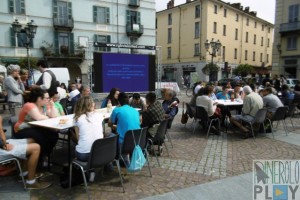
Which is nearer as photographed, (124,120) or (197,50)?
(124,120)

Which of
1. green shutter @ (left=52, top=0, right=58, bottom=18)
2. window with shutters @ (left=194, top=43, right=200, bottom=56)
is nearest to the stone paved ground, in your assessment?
green shutter @ (left=52, top=0, right=58, bottom=18)

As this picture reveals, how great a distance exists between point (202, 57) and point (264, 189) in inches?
1252

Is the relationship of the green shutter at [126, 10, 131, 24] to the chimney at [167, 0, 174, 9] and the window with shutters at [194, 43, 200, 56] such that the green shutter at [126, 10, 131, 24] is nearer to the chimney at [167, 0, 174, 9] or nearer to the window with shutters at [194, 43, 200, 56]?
the window with shutters at [194, 43, 200, 56]

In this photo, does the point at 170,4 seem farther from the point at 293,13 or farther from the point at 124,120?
the point at 124,120

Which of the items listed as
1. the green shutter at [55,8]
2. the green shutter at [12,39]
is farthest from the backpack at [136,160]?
the green shutter at [55,8]

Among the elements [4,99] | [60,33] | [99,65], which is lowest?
[4,99]

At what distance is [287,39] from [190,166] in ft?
95.5

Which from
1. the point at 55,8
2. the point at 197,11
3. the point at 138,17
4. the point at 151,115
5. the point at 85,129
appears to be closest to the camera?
the point at 85,129

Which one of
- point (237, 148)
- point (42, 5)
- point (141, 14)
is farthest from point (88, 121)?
point (141, 14)

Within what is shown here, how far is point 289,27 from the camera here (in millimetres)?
27391

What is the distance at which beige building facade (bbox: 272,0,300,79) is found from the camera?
1069 inches

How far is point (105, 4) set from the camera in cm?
2717

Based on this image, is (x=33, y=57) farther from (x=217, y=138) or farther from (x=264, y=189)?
(x=264, y=189)

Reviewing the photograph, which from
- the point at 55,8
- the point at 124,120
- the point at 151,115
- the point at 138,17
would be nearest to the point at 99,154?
the point at 124,120
